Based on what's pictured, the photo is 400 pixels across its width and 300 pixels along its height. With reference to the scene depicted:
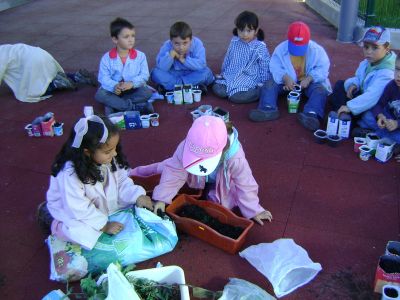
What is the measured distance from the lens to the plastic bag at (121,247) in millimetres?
2920

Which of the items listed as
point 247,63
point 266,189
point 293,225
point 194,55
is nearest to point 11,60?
point 194,55

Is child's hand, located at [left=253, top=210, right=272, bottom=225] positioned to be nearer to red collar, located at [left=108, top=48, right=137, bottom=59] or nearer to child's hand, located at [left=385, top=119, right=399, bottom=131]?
child's hand, located at [left=385, top=119, right=399, bottom=131]

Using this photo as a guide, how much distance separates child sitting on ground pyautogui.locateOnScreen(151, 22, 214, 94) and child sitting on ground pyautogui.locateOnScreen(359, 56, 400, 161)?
2111mm

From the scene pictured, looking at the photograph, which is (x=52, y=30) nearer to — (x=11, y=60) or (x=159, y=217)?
(x=11, y=60)

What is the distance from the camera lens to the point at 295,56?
5023mm

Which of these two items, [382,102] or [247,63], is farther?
[247,63]

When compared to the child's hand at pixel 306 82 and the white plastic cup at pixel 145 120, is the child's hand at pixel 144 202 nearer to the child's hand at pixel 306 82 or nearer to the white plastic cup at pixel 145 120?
the white plastic cup at pixel 145 120

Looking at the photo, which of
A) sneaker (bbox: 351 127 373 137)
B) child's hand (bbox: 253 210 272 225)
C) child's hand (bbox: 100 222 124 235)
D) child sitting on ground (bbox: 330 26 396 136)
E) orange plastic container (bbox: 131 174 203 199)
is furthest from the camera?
sneaker (bbox: 351 127 373 137)

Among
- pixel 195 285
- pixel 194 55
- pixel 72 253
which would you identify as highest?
pixel 194 55

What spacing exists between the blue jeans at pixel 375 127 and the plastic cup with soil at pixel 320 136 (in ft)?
1.26

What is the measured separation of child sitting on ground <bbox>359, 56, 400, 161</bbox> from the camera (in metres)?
4.00

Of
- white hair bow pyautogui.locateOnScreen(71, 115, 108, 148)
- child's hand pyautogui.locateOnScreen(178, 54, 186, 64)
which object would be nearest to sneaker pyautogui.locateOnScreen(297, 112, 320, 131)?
child's hand pyautogui.locateOnScreen(178, 54, 186, 64)

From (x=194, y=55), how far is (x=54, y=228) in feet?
10.4

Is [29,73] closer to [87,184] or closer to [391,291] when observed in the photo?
[87,184]
